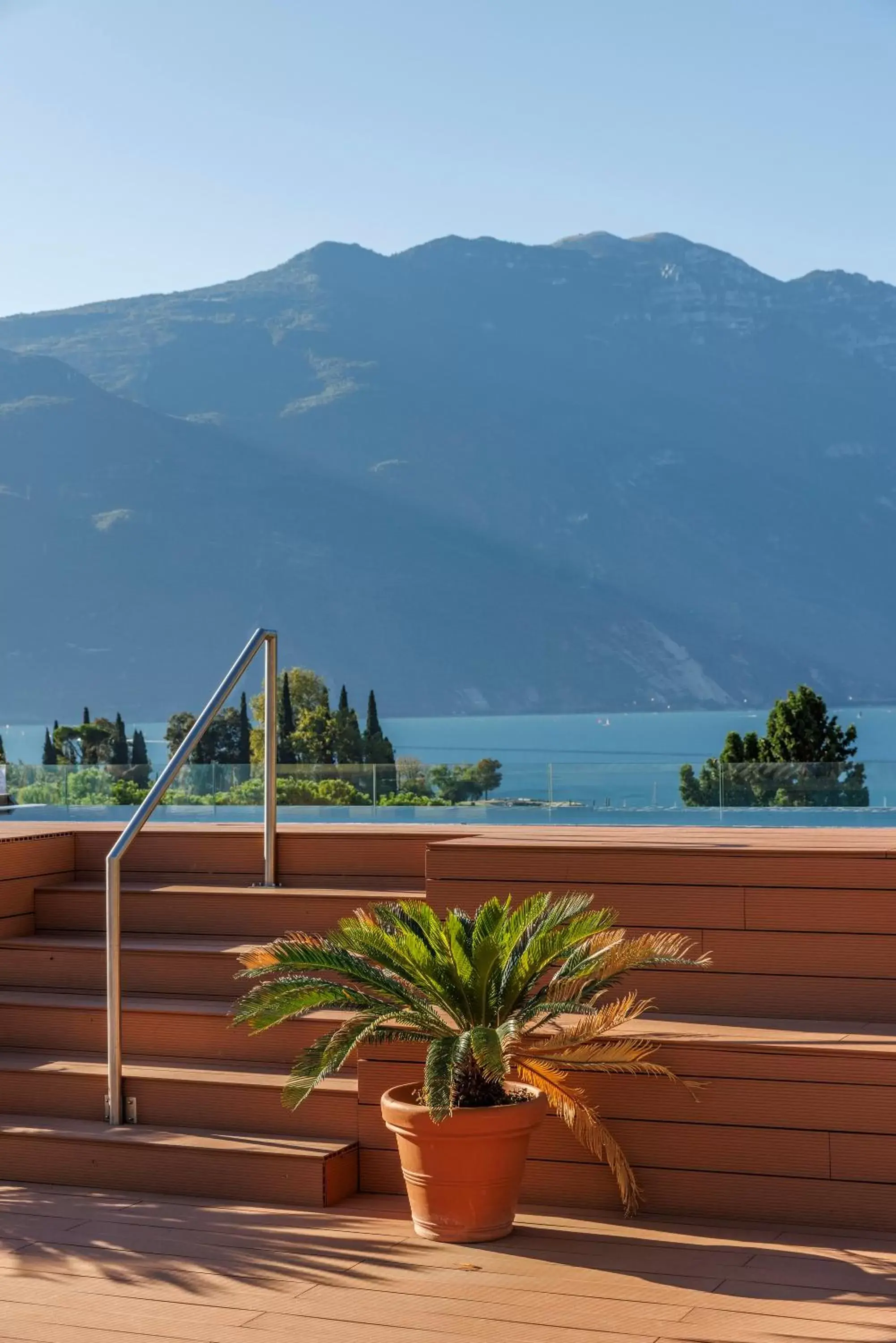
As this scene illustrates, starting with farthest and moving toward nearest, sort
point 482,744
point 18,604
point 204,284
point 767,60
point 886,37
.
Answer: point 204,284 → point 18,604 → point 482,744 → point 767,60 → point 886,37

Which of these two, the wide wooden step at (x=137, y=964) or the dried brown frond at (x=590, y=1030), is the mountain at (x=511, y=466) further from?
the dried brown frond at (x=590, y=1030)

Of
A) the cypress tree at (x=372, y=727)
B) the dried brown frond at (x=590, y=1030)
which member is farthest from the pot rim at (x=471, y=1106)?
the cypress tree at (x=372, y=727)

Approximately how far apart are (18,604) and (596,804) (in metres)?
96.9

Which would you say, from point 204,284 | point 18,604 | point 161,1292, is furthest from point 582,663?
point 161,1292

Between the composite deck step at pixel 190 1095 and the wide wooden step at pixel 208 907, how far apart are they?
0.62 m

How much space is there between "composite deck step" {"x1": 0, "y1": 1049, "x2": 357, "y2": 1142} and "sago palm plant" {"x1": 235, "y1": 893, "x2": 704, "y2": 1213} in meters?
0.41

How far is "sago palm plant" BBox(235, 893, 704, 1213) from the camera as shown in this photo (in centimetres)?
381

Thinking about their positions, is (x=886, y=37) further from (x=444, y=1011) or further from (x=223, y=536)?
(x=223, y=536)

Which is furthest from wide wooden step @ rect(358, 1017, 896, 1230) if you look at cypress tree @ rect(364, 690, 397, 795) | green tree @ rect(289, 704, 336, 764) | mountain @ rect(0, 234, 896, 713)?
mountain @ rect(0, 234, 896, 713)

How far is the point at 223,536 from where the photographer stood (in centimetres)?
11269

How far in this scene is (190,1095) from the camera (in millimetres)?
4434

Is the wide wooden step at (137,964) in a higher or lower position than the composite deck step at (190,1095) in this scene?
higher

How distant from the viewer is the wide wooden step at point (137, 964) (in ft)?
16.2

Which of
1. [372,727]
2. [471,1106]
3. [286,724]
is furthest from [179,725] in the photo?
[471,1106]
